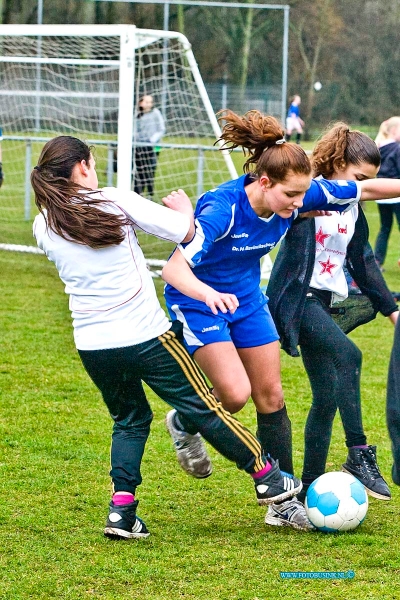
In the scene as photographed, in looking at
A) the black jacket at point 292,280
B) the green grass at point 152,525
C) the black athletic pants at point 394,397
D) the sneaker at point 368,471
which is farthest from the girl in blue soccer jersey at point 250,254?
the black athletic pants at point 394,397

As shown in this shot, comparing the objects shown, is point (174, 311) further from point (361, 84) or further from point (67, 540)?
point (361, 84)

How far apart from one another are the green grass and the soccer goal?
381cm

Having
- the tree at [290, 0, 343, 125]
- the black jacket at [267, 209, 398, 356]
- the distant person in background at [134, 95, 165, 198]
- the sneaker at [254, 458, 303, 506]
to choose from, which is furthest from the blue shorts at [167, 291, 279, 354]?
the tree at [290, 0, 343, 125]

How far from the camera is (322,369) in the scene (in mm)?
4016

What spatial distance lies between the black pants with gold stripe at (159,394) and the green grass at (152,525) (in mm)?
321

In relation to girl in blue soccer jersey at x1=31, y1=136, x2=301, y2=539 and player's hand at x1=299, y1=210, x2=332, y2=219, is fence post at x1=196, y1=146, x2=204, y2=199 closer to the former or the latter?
player's hand at x1=299, y1=210, x2=332, y2=219

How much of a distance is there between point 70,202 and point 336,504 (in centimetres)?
163

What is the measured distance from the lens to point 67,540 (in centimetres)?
362

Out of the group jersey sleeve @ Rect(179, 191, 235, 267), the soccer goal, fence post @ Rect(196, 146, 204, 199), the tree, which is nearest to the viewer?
jersey sleeve @ Rect(179, 191, 235, 267)

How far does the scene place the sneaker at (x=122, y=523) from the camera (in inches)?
142

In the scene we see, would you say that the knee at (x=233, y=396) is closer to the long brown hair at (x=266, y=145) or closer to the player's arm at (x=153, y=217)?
the player's arm at (x=153, y=217)

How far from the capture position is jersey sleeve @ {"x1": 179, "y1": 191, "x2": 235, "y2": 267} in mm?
3479

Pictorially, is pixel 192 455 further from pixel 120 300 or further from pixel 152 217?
pixel 152 217

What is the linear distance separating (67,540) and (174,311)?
103 cm
